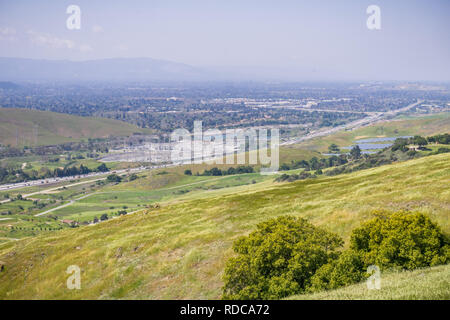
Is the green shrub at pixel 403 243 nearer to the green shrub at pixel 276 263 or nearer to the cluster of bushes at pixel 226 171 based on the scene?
the green shrub at pixel 276 263

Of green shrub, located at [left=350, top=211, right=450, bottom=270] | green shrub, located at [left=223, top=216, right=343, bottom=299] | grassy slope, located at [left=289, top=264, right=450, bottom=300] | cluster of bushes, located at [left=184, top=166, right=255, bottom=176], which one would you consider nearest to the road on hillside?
cluster of bushes, located at [left=184, top=166, right=255, bottom=176]

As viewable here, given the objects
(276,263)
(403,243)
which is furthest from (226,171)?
(403,243)

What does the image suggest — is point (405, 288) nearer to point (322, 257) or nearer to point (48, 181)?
point (322, 257)

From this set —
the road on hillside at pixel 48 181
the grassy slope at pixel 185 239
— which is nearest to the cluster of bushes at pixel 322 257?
the grassy slope at pixel 185 239

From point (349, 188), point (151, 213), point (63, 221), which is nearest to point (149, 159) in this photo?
point (63, 221)

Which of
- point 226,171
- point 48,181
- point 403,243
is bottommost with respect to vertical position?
point 48,181

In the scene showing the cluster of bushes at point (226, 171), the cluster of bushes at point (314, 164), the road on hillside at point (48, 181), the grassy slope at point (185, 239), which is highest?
the grassy slope at point (185, 239)
